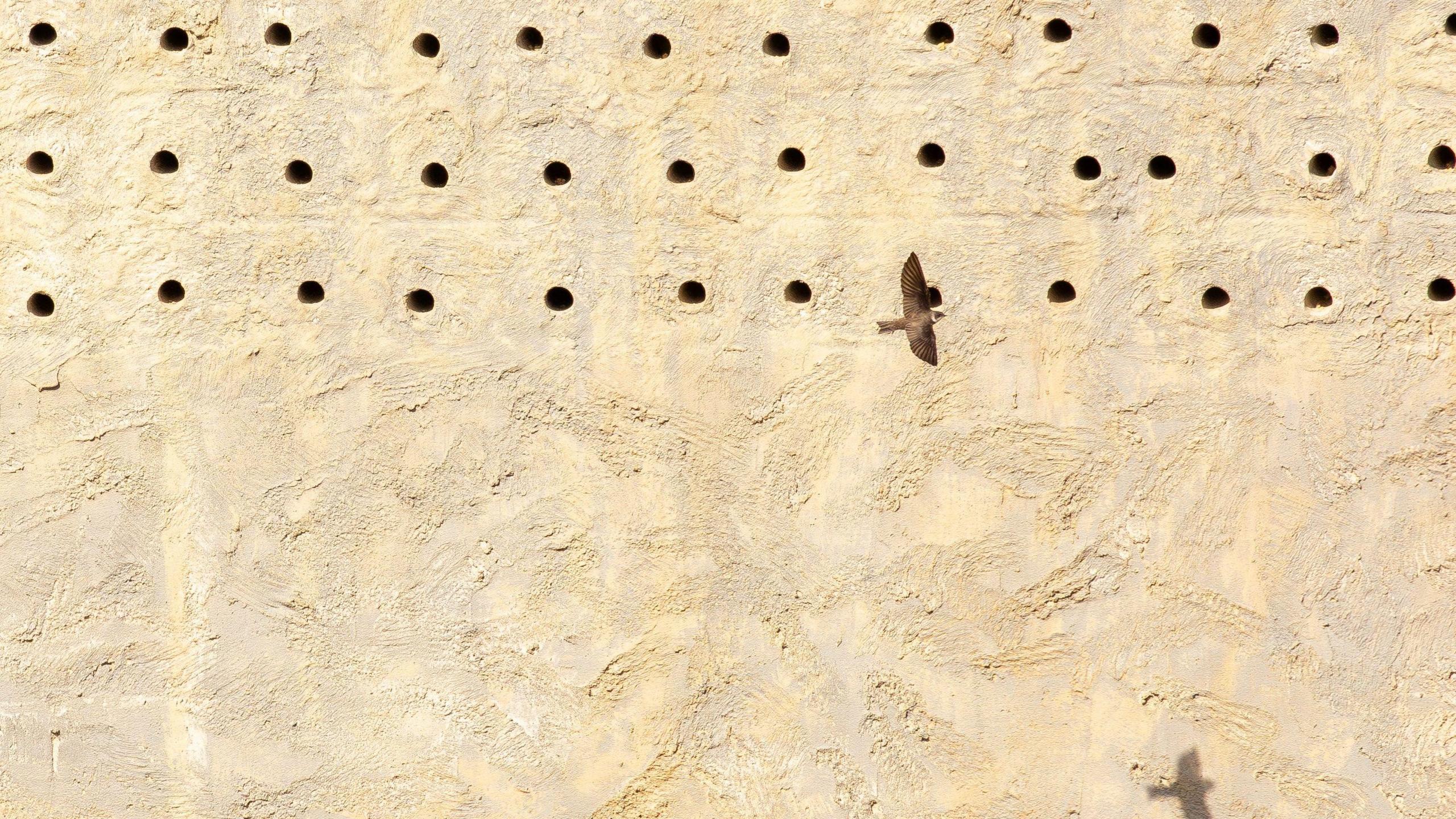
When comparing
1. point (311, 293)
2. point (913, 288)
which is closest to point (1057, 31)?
point (913, 288)

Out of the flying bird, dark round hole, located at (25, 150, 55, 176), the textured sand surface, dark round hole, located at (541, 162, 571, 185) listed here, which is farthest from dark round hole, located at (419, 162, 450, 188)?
the flying bird

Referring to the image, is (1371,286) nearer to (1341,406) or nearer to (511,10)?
(1341,406)

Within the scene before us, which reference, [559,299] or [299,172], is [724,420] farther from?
[299,172]

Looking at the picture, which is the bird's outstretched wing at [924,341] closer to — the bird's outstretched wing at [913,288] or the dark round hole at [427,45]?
the bird's outstretched wing at [913,288]

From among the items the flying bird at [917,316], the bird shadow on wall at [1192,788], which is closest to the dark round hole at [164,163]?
the flying bird at [917,316]

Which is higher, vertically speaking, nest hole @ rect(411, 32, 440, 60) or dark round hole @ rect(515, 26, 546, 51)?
dark round hole @ rect(515, 26, 546, 51)

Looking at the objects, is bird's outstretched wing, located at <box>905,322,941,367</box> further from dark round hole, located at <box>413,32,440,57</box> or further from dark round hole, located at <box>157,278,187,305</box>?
dark round hole, located at <box>157,278,187,305</box>
